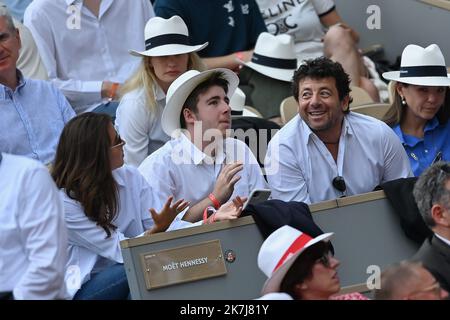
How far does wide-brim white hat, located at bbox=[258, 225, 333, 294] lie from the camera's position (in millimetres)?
4844

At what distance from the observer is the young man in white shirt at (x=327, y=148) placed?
639 centimetres

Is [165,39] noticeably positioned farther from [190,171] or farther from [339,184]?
[339,184]

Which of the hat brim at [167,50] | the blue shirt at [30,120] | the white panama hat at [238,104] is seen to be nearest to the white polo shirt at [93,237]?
the blue shirt at [30,120]

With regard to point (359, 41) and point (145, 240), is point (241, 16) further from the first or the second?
point (145, 240)

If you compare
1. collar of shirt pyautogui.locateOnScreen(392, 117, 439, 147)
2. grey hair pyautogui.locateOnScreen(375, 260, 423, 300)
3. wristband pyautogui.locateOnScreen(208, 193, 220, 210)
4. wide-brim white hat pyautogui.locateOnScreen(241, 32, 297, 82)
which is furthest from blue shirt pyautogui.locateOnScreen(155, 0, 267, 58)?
grey hair pyautogui.locateOnScreen(375, 260, 423, 300)

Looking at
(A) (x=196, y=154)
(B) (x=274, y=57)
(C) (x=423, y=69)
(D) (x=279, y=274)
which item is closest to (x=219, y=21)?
(B) (x=274, y=57)

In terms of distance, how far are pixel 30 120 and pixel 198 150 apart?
38.3 inches

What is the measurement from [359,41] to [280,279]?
205 inches

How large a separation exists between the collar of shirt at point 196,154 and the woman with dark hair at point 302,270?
1.42 metres

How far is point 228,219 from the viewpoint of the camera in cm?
563

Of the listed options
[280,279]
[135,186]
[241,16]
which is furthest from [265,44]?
[280,279]

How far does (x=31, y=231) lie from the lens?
4.77m

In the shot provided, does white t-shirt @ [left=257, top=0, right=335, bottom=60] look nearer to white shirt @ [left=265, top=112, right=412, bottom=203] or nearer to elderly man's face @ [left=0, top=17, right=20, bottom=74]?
white shirt @ [left=265, top=112, right=412, bottom=203]

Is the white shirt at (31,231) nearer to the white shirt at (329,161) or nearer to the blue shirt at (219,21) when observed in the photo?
the white shirt at (329,161)
